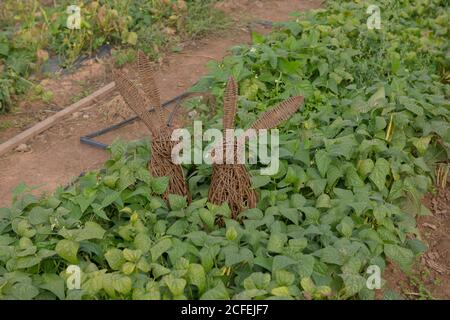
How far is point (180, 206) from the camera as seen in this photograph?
362 centimetres

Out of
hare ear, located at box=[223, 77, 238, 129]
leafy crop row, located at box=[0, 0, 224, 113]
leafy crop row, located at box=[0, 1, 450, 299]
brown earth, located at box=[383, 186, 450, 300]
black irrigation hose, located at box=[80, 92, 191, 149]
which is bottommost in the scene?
brown earth, located at box=[383, 186, 450, 300]

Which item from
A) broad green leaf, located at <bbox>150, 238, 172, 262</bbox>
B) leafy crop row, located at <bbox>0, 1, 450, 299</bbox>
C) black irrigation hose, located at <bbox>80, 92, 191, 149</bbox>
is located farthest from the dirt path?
broad green leaf, located at <bbox>150, 238, 172, 262</bbox>

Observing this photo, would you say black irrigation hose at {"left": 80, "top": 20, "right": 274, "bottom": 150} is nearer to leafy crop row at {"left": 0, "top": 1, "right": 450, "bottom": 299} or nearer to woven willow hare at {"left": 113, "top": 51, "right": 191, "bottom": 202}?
leafy crop row at {"left": 0, "top": 1, "right": 450, "bottom": 299}

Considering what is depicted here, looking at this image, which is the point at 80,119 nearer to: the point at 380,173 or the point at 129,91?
the point at 129,91

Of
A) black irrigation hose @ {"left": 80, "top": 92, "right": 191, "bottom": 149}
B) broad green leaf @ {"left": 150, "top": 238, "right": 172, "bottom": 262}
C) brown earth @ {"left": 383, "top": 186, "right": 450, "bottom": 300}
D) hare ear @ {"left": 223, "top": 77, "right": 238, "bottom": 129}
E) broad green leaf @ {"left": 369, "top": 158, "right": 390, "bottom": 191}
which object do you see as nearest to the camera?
broad green leaf @ {"left": 150, "top": 238, "right": 172, "bottom": 262}

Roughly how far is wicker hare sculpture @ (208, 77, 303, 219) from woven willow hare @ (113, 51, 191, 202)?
23cm

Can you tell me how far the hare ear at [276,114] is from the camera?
3.45m

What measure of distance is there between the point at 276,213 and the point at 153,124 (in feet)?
2.80

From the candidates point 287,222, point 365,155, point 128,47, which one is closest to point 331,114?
point 365,155

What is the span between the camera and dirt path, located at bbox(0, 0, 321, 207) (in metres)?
4.64

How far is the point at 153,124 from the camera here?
3625 mm

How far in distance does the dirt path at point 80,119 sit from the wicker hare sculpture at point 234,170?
1.25m

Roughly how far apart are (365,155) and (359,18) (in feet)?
→ 7.83
